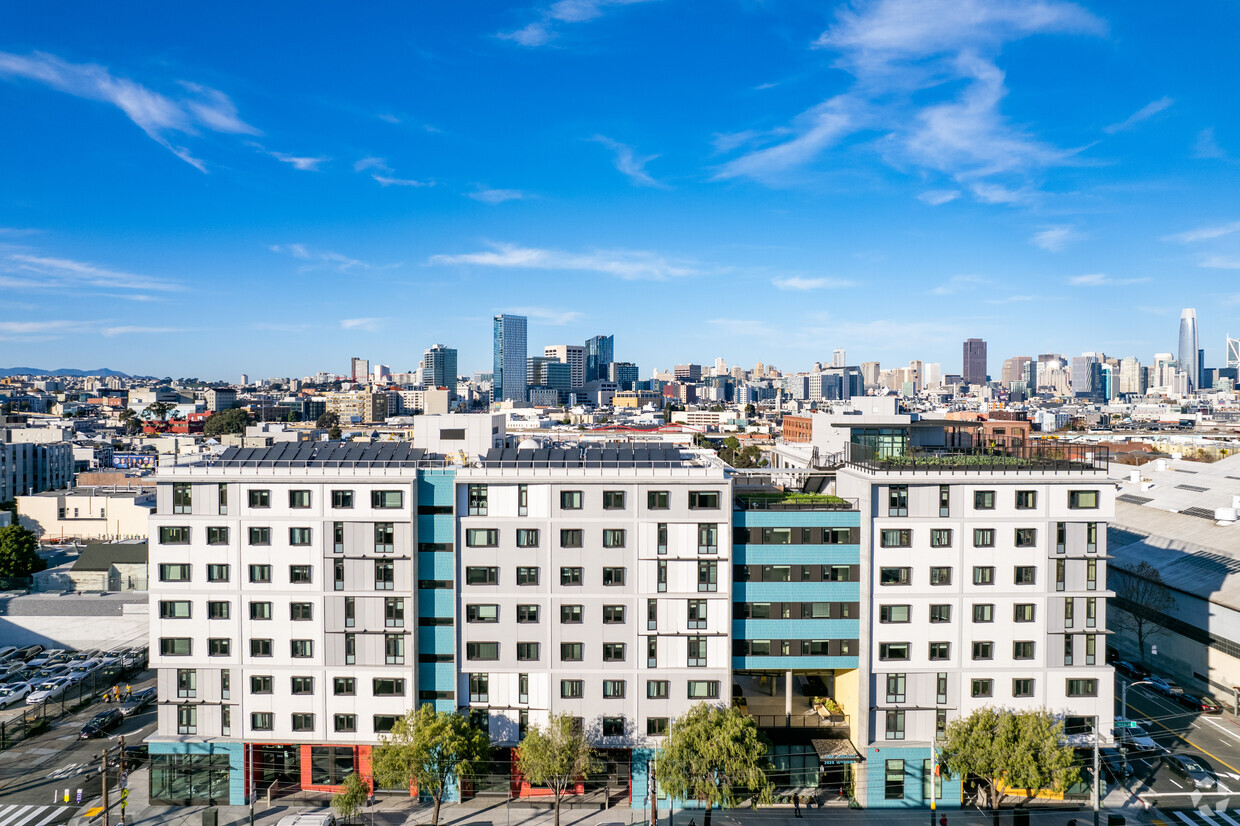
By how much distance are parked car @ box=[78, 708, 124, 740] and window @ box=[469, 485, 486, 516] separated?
98.4 ft

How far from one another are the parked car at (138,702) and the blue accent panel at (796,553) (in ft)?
138

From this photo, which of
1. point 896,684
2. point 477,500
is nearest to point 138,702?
point 477,500

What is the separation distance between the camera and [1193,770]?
40.9 metres

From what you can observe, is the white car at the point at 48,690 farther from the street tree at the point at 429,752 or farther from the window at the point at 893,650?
the window at the point at 893,650

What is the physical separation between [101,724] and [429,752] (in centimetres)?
2680

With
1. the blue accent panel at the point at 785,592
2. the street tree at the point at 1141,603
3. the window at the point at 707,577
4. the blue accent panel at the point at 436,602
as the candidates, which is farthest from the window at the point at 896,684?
the street tree at the point at 1141,603

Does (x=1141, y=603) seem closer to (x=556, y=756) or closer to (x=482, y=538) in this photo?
(x=556, y=756)

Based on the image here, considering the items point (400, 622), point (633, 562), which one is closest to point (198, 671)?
point (400, 622)

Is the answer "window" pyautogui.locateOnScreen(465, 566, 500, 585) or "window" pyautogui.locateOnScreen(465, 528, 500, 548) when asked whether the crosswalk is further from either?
"window" pyautogui.locateOnScreen(465, 528, 500, 548)

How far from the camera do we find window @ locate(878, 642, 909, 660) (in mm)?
37906

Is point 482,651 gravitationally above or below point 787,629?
below

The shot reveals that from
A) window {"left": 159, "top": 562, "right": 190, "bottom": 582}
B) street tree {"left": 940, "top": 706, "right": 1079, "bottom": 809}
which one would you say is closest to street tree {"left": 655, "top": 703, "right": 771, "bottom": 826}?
street tree {"left": 940, "top": 706, "right": 1079, "bottom": 809}

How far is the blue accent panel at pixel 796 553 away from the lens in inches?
1507

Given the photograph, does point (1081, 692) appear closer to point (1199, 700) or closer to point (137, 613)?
point (1199, 700)
